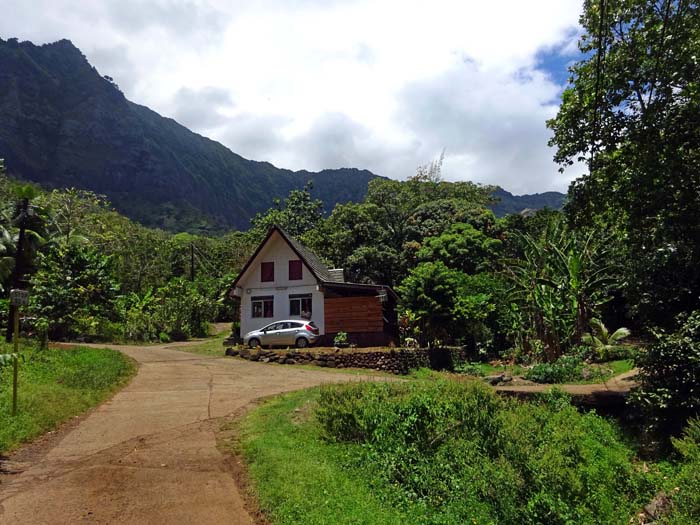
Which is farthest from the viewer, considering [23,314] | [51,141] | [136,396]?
[51,141]

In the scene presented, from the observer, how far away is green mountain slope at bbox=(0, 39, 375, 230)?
104 meters

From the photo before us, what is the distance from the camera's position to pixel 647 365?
9117 millimetres

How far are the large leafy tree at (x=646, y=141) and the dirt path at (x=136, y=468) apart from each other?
8.89 m

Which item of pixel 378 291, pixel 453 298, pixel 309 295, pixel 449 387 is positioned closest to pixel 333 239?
pixel 309 295

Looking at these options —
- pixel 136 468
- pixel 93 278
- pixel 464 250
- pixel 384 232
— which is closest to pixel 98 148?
pixel 384 232

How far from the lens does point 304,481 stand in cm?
626

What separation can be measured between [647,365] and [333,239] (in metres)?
→ 31.4

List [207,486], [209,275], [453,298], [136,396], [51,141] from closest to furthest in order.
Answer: [207,486] < [136,396] < [453,298] < [209,275] < [51,141]

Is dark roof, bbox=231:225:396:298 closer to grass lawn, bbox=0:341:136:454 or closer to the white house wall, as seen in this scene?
the white house wall

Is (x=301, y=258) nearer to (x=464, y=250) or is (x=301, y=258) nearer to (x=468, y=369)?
(x=468, y=369)

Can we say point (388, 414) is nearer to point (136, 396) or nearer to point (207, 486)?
point (207, 486)

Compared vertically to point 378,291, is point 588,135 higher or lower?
higher

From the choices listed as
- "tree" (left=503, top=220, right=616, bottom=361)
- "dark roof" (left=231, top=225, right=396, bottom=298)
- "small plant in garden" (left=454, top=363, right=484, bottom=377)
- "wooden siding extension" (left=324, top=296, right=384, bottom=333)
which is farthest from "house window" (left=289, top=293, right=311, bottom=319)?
"tree" (left=503, top=220, right=616, bottom=361)

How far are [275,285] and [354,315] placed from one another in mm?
5697
